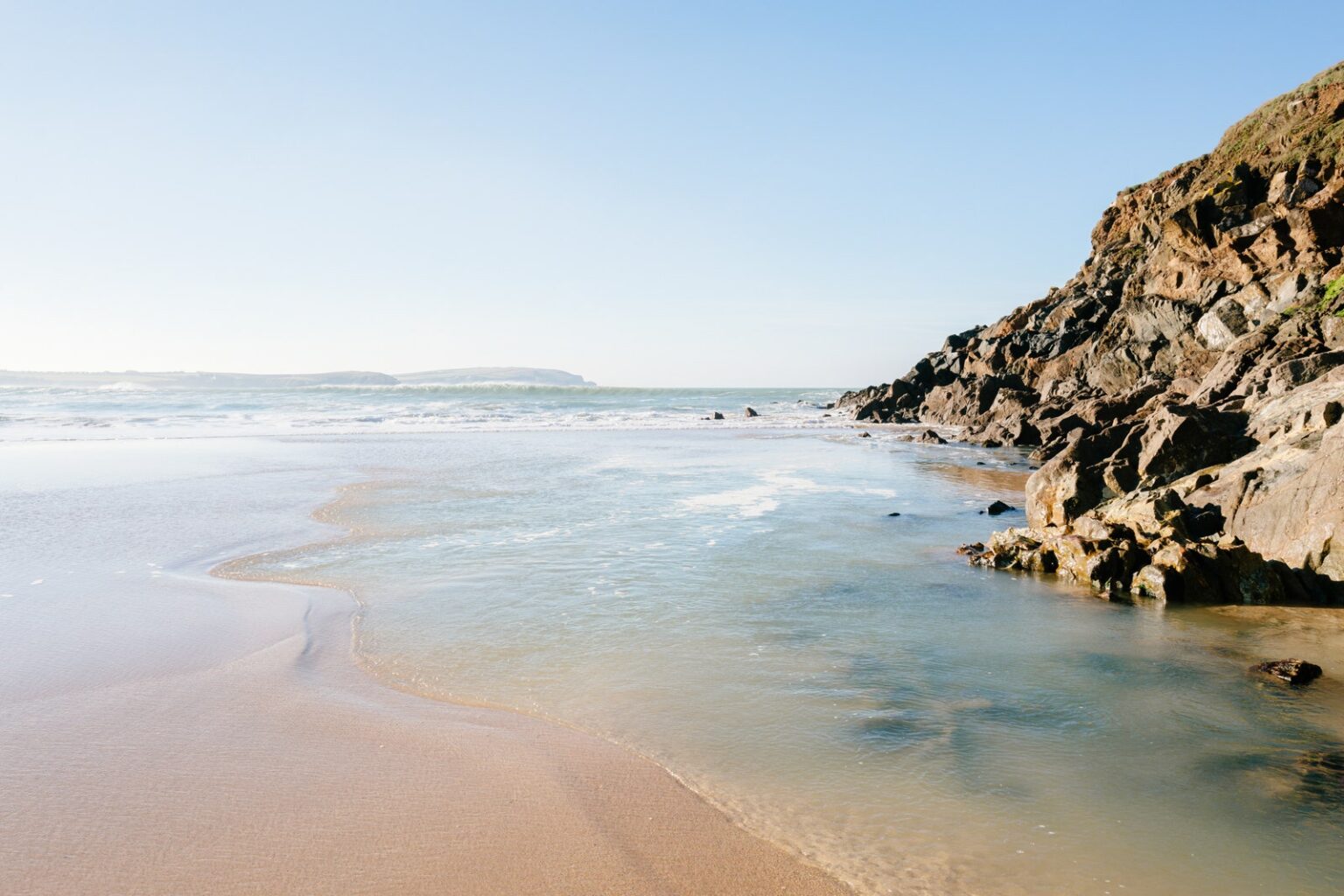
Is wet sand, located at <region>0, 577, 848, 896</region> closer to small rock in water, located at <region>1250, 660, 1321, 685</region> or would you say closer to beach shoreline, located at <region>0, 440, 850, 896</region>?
beach shoreline, located at <region>0, 440, 850, 896</region>

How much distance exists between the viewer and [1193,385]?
22625 mm

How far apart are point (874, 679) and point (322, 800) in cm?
376

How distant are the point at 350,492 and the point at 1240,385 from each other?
56.6ft

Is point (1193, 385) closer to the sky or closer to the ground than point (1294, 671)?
closer to the sky

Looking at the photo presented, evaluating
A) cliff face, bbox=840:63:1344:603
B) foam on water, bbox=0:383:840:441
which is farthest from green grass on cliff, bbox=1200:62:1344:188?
foam on water, bbox=0:383:840:441

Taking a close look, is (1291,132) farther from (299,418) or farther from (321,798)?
(299,418)

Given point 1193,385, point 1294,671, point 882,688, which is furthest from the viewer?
point 1193,385

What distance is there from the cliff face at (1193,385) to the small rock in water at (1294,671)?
2.18 meters

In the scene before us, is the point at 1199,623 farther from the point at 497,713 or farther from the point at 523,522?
the point at 523,522

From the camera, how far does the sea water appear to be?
3.84m

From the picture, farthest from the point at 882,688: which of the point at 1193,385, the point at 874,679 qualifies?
the point at 1193,385

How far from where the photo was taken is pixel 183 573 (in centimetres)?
918

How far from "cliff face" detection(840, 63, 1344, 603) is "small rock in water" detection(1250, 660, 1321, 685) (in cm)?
218

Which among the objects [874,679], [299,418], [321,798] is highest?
[299,418]
